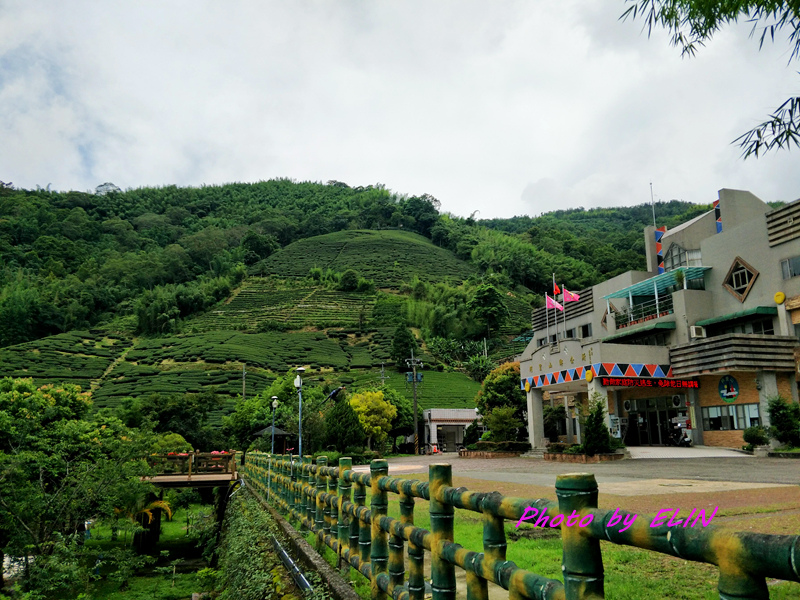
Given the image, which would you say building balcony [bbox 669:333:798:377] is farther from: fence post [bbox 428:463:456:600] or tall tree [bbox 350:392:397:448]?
fence post [bbox 428:463:456:600]

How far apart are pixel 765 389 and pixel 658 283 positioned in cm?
806

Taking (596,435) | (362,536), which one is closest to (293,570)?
(362,536)

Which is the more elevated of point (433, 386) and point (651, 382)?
point (433, 386)

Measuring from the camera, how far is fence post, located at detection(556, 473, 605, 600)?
5.64 ft

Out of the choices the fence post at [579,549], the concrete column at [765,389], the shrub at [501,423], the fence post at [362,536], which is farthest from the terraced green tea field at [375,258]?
the fence post at [579,549]

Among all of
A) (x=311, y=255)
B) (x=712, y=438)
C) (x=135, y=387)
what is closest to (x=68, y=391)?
(x=712, y=438)

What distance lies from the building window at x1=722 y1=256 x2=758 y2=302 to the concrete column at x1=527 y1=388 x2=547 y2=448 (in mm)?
9779

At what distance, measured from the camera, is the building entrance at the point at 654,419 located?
27.1 meters

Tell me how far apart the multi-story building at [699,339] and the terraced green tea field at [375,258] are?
2404 inches

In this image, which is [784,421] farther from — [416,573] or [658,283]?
[416,573]

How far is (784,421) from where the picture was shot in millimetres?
20797

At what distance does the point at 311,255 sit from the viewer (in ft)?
353

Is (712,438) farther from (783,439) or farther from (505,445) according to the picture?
(505,445)

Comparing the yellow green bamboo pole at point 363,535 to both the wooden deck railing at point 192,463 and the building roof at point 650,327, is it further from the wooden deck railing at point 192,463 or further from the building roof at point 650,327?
the building roof at point 650,327
